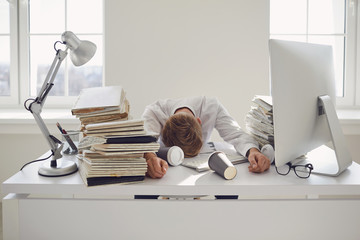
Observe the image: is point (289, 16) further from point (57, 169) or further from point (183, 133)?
point (57, 169)

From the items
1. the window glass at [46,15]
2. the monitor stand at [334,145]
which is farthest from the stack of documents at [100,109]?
the window glass at [46,15]

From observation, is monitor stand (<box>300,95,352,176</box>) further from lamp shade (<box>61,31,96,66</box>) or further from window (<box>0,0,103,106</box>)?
window (<box>0,0,103,106</box>)

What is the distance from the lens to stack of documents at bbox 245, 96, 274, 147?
4.58 feet

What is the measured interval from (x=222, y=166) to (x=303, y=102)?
359mm

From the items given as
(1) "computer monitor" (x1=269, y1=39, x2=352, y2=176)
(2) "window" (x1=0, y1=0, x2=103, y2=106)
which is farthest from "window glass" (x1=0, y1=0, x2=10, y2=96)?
(1) "computer monitor" (x1=269, y1=39, x2=352, y2=176)

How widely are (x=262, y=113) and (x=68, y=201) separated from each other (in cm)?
84

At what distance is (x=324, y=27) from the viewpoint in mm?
2889

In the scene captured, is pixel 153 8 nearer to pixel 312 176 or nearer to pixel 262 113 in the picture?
pixel 262 113

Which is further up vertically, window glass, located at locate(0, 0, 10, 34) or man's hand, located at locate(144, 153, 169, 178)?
window glass, located at locate(0, 0, 10, 34)

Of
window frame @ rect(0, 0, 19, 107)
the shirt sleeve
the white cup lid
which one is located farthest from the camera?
window frame @ rect(0, 0, 19, 107)

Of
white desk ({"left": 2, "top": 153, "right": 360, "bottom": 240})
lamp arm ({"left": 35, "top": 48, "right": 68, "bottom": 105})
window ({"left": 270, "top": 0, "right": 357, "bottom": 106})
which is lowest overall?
white desk ({"left": 2, "top": 153, "right": 360, "bottom": 240})

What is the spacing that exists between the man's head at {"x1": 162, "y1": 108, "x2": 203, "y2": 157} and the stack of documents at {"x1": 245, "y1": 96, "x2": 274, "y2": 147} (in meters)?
0.27

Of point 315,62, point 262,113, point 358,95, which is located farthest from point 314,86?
point 358,95

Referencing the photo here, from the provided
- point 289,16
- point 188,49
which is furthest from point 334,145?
point 289,16
